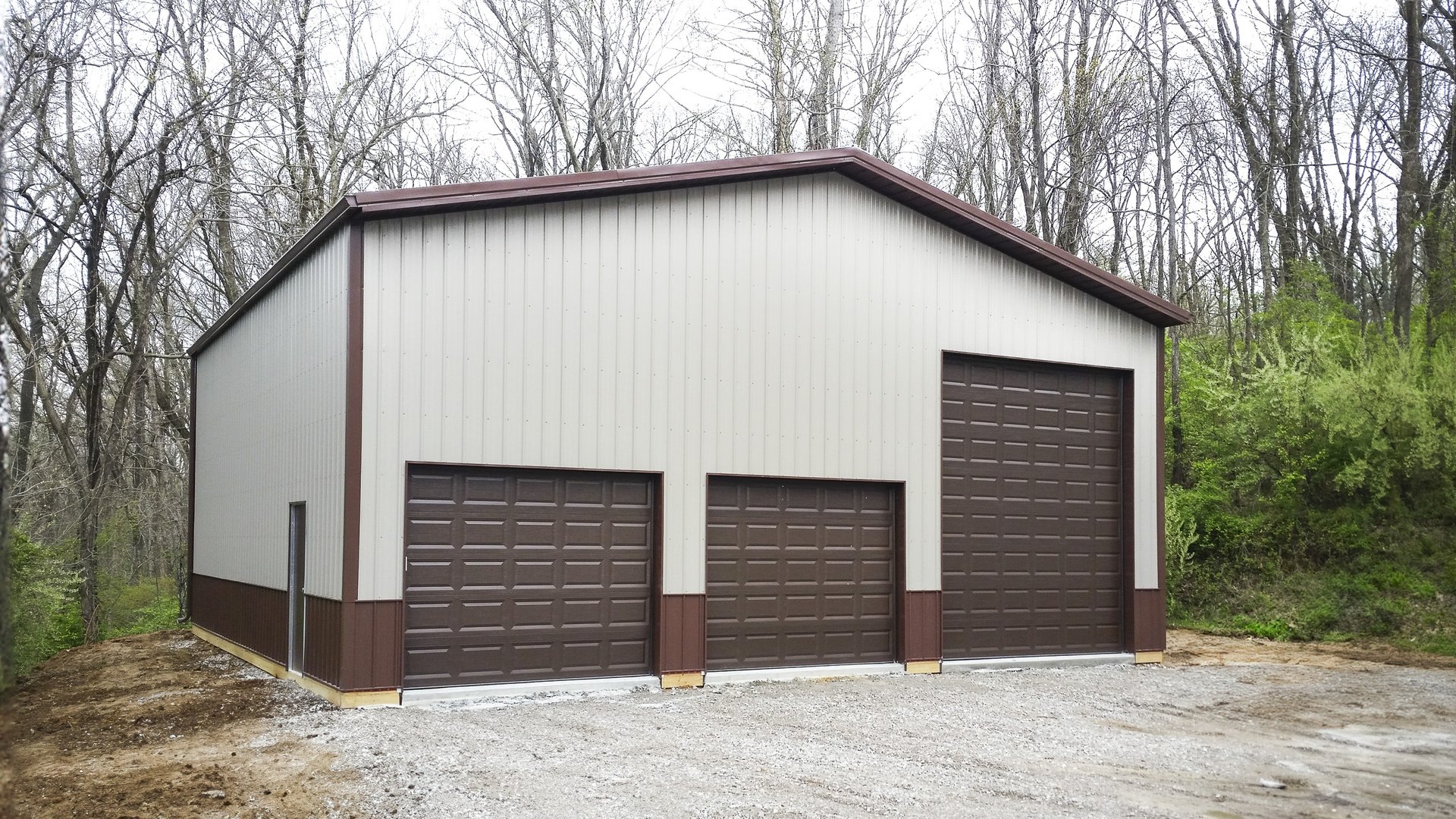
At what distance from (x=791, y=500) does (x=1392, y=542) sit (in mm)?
9129

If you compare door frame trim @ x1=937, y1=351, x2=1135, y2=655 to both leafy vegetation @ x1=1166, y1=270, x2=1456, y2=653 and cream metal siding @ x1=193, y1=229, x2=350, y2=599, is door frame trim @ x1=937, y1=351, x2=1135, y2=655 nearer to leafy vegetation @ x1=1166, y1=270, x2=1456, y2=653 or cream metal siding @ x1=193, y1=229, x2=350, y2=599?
leafy vegetation @ x1=1166, y1=270, x2=1456, y2=653

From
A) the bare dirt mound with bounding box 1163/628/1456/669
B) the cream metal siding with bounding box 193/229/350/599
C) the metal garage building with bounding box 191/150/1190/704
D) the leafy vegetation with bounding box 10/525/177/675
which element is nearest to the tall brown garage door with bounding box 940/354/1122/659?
the metal garage building with bounding box 191/150/1190/704

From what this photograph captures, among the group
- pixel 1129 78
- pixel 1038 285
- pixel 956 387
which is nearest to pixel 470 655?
pixel 956 387

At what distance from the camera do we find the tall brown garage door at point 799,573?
11.5 meters

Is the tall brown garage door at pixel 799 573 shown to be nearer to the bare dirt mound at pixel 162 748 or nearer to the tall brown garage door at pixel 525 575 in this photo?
the tall brown garage door at pixel 525 575

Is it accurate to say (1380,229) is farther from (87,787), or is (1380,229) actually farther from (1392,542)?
(87,787)

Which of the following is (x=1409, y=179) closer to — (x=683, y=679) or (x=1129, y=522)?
(x=1129, y=522)

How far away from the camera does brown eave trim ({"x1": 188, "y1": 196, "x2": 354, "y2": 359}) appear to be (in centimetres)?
986

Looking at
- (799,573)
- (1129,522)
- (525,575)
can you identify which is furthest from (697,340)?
(1129,522)

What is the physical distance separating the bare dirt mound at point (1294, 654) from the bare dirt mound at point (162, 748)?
9.87 m

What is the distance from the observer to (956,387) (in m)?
12.8

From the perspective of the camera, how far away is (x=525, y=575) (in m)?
10.5

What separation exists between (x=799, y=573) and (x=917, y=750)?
3.81 m

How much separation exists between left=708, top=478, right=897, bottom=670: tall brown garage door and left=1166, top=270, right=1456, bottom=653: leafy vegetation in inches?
265
